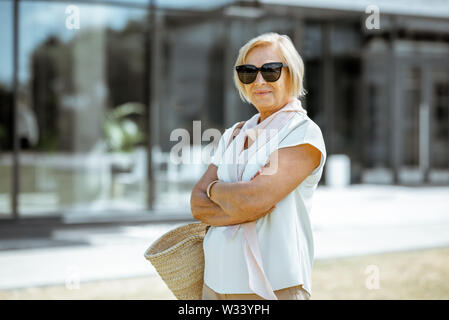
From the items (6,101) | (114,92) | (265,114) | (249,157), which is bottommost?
(249,157)

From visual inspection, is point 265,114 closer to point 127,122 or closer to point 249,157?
point 249,157

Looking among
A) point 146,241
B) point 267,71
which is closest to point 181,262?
point 267,71

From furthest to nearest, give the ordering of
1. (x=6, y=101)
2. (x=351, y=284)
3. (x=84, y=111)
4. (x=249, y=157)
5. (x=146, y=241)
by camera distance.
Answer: (x=84, y=111) → (x=6, y=101) → (x=146, y=241) → (x=351, y=284) → (x=249, y=157)

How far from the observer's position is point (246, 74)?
1864 mm

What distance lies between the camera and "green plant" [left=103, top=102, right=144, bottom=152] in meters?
8.54

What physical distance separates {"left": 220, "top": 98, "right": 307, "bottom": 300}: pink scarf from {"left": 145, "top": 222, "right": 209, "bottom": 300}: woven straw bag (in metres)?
0.20

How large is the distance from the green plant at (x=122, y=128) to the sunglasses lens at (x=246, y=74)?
6784mm

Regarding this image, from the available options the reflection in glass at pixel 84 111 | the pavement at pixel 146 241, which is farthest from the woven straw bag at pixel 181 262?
the reflection in glass at pixel 84 111

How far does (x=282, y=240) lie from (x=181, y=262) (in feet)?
1.37
